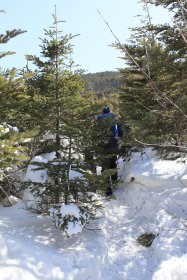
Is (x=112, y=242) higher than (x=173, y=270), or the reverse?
(x=173, y=270)

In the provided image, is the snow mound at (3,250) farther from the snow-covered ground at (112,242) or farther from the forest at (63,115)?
the forest at (63,115)

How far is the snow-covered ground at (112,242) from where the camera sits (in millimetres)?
6512

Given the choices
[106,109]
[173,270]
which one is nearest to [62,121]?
[106,109]

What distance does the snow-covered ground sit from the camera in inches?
256

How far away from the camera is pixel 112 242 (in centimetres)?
823

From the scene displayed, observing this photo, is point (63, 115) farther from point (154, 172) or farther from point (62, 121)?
point (154, 172)

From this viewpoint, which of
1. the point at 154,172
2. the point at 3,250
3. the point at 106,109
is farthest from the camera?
the point at 106,109

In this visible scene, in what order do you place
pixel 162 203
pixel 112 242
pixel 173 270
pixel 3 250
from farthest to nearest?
pixel 162 203 → pixel 112 242 → pixel 173 270 → pixel 3 250

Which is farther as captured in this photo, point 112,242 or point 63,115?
point 63,115

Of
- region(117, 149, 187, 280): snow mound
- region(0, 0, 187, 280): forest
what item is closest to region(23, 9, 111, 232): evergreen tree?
region(0, 0, 187, 280): forest


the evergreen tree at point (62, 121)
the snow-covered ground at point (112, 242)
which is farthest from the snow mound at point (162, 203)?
the evergreen tree at point (62, 121)

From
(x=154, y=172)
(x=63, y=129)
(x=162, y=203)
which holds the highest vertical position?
(x=63, y=129)

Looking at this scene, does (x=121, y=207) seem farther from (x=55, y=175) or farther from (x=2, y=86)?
(x=2, y=86)

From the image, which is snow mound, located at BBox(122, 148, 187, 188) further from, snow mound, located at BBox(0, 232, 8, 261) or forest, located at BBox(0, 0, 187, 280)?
snow mound, located at BBox(0, 232, 8, 261)
